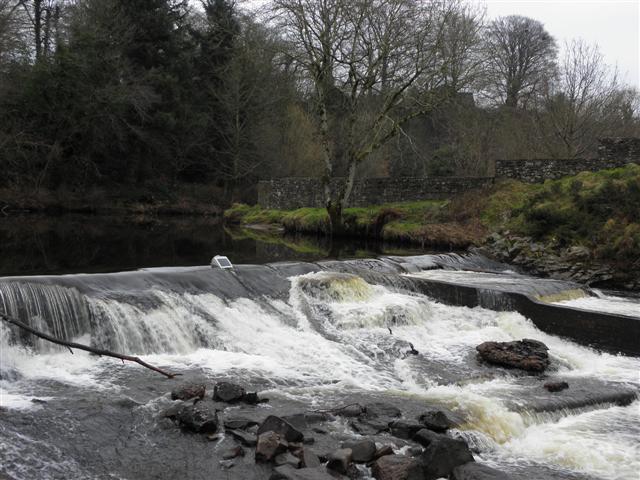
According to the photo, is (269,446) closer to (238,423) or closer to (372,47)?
(238,423)

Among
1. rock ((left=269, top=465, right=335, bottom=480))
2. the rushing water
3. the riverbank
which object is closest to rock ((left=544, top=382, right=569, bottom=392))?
the rushing water

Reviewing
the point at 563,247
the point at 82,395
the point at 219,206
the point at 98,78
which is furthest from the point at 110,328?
the point at 219,206

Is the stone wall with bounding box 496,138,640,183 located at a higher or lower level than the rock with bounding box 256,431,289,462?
higher

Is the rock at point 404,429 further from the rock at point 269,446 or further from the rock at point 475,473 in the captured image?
the rock at point 269,446

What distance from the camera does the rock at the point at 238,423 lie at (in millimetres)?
6480

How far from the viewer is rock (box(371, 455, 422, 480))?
565 cm

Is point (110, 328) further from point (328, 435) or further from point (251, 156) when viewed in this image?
point (251, 156)

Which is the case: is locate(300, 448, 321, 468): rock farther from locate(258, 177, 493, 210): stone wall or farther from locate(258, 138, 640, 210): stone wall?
locate(258, 177, 493, 210): stone wall

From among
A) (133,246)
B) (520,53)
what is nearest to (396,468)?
(133,246)

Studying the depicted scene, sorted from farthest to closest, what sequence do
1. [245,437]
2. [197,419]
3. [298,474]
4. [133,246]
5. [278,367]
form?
[133,246], [278,367], [197,419], [245,437], [298,474]

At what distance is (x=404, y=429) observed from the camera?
6648 mm

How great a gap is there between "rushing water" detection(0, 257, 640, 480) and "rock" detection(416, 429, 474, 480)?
0.57m

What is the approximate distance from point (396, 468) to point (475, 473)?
77cm

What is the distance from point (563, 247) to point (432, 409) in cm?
1269
